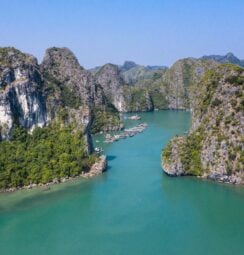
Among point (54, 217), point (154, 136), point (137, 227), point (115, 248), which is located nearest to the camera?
point (115, 248)

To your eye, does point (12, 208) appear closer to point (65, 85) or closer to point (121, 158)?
point (121, 158)

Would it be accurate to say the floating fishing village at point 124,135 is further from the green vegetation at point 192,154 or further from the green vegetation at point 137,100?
the green vegetation at point 137,100

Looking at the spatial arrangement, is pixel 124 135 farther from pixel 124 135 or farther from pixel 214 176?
pixel 214 176

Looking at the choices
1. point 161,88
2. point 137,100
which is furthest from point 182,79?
point 137,100

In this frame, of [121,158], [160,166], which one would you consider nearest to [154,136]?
[121,158]

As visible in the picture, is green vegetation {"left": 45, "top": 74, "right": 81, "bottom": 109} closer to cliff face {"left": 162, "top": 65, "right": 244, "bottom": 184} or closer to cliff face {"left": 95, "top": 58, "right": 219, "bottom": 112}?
cliff face {"left": 162, "top": 65, "right": 244, "bottom": 184}

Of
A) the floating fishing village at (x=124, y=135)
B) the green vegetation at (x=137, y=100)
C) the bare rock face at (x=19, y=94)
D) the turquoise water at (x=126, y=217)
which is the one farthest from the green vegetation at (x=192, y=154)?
the green vegetation at (x=137, y=100)
